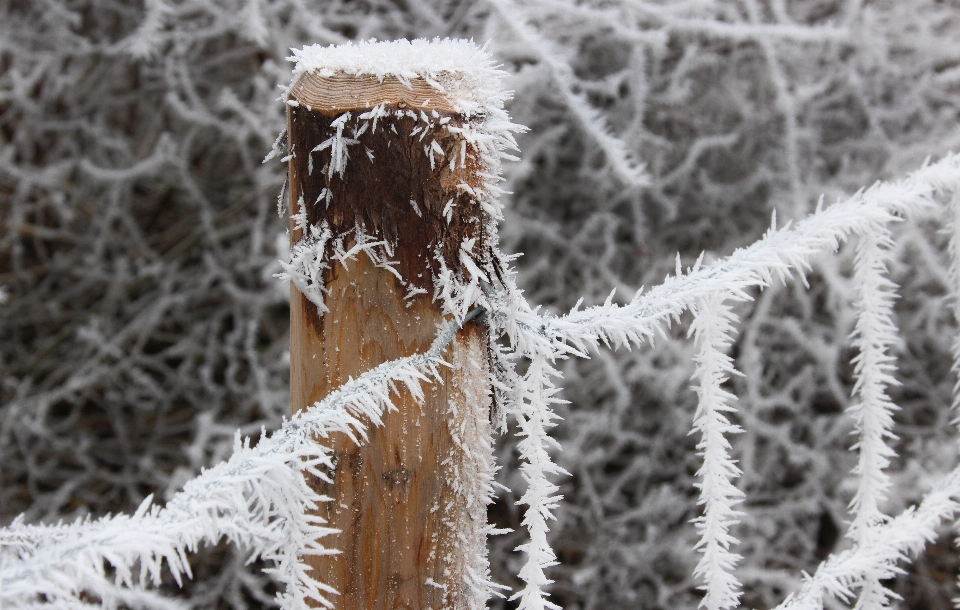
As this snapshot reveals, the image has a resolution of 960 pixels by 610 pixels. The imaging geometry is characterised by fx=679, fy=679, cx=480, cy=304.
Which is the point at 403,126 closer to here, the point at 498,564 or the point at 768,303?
the point at 768,303

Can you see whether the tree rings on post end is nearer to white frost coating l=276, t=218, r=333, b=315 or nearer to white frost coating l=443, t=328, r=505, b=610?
white frost coating l=276, t=218, r=333, b=315

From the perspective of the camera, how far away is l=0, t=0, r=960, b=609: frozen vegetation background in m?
2.25

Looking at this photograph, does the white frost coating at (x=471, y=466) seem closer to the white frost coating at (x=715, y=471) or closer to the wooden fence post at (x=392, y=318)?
the wooden fence post at (x=392, y=318)

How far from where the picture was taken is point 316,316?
0.73 meters

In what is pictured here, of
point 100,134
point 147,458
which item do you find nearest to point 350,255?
point 147,458

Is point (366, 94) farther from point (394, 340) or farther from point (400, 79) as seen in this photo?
point (394, 340)

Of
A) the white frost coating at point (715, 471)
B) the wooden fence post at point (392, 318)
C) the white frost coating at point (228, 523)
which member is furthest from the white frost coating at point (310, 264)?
the white frost coating at point (715, 471)

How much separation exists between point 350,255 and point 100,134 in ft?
7.86

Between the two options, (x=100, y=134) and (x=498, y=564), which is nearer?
(x=498, y=564)

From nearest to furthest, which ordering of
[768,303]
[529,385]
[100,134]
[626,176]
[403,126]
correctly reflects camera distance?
[403,126]
[529,385]
[626,176]
[768,303]
[100,134]

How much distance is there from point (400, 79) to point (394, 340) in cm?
26

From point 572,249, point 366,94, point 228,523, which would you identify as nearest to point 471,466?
point 228,523

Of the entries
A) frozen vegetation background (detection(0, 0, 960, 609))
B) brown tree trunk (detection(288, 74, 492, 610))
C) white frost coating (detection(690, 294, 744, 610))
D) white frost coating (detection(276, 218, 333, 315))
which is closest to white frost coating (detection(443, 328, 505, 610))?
brown tree trunk (detection(288, 74, 492, 610))

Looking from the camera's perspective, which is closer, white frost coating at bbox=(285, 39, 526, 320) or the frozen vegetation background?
white frost coating at bbox=(285, 39, 526, 320)
